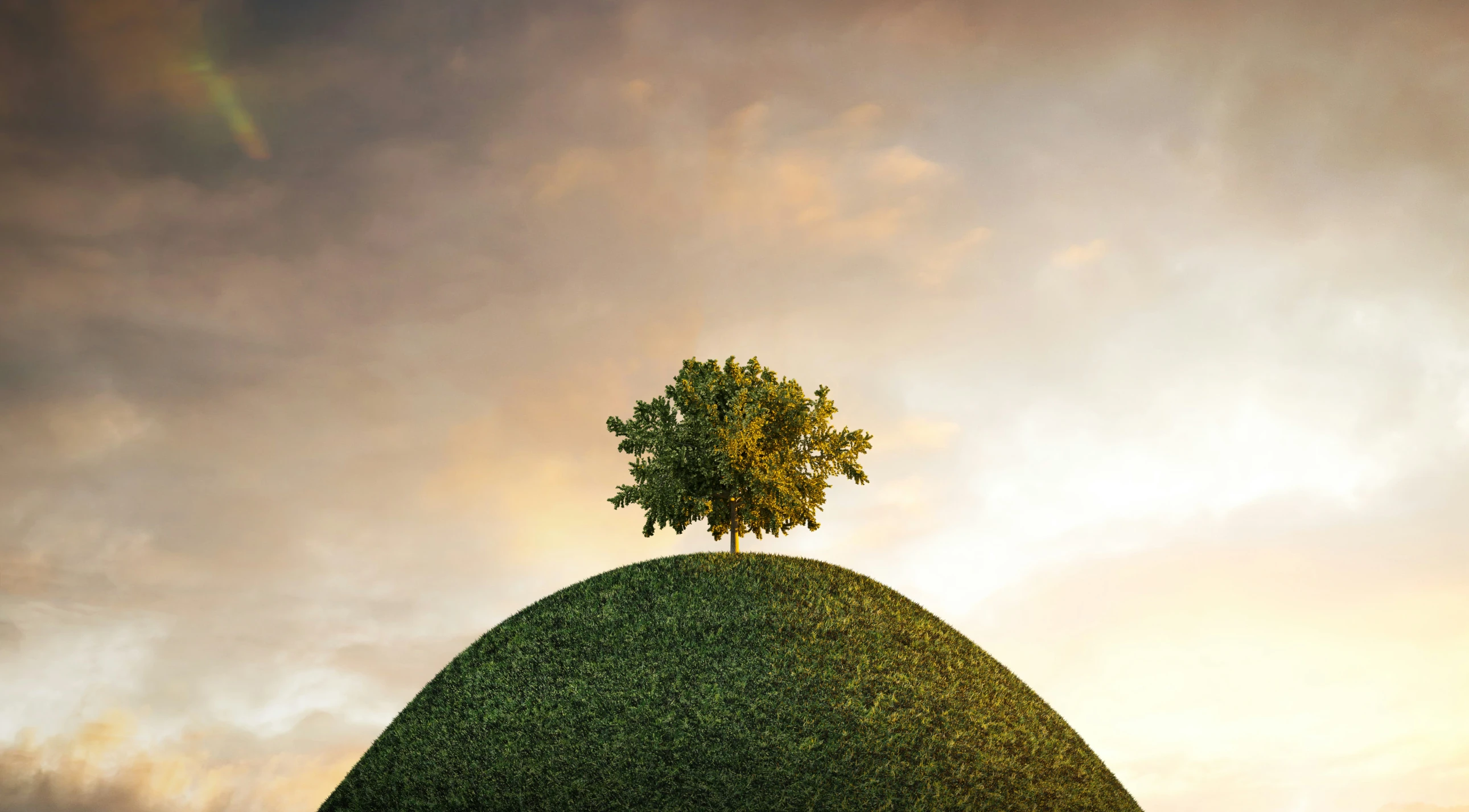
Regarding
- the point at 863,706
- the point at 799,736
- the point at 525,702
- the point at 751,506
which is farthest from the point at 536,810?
the point at 751,506

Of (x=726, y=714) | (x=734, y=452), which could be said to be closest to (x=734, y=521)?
(x=734, y=452)

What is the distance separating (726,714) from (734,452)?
7.51 metres

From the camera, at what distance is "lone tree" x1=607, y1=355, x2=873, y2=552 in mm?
25531

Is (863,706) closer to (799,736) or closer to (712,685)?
(799,736)

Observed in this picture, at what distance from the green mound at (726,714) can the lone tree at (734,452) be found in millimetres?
2415

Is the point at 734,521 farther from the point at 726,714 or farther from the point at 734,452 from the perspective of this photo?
the point at 726,714

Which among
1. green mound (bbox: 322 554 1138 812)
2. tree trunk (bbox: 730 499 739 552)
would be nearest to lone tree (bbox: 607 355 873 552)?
tree trunk (bbox: 730 499 739 552)

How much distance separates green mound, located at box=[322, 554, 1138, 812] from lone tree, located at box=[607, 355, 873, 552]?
2415 mm

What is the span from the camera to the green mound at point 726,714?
1919 cm

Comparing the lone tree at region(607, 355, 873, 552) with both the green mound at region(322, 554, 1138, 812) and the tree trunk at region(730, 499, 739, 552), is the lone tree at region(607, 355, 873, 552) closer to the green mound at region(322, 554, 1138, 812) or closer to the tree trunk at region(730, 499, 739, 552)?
the tree trunk at region(730, 499, 739, 552)

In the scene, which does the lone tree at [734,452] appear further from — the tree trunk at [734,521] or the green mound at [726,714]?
the green mound at [726,714]

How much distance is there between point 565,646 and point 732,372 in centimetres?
889

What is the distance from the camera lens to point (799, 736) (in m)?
19.5

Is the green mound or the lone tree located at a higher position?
the lone tree
